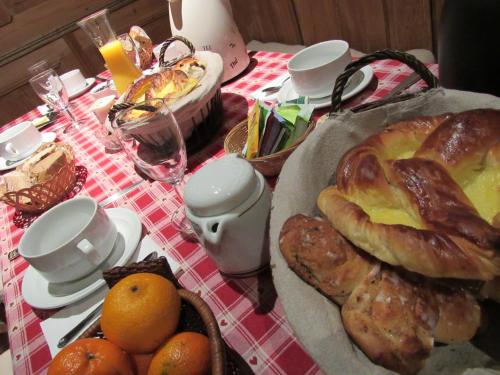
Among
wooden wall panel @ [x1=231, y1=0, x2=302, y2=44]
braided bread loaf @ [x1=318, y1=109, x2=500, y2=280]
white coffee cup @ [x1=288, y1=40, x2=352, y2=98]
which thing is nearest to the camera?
braided bread loaf @ [x1=318, y1=109, x2=500, y2=280]

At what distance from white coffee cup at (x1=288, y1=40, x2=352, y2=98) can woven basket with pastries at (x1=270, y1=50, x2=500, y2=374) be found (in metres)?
0.38

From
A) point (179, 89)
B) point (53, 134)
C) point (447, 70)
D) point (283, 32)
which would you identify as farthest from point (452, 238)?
point (283, 32)

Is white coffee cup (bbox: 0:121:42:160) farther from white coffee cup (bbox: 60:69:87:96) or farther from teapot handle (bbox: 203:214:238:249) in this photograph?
teapot handle (bbox: 203:214:238:249)

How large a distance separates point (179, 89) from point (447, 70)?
630mm

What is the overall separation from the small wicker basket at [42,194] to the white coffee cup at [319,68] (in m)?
0.70

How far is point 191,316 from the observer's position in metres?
0.50

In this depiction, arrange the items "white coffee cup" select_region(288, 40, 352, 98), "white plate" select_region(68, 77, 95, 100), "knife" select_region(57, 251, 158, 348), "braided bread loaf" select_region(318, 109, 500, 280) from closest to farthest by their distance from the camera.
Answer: "braided bread loaf" select_region(318, 109, 500, 280) < "knife" select_region(57, 251, 158, 348) < "white coffee cup" select_region(288, 40, 352, 98) < "white plate" select_region(68, 77, 95, 100)

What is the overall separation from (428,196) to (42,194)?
3.16 feet

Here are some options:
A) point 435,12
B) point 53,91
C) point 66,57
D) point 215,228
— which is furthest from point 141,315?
point 66,57

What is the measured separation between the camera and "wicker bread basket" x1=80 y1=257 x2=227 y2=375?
0.41 m

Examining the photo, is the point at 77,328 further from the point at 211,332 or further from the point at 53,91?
the point at 53,91

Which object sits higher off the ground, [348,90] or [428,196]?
[428,196]

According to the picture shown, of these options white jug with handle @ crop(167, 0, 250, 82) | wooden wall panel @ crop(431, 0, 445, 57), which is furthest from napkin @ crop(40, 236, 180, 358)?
wooden wall panel @ crop(431, 0, 445, 57)

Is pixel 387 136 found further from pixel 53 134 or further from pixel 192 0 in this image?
pixel 53 134
